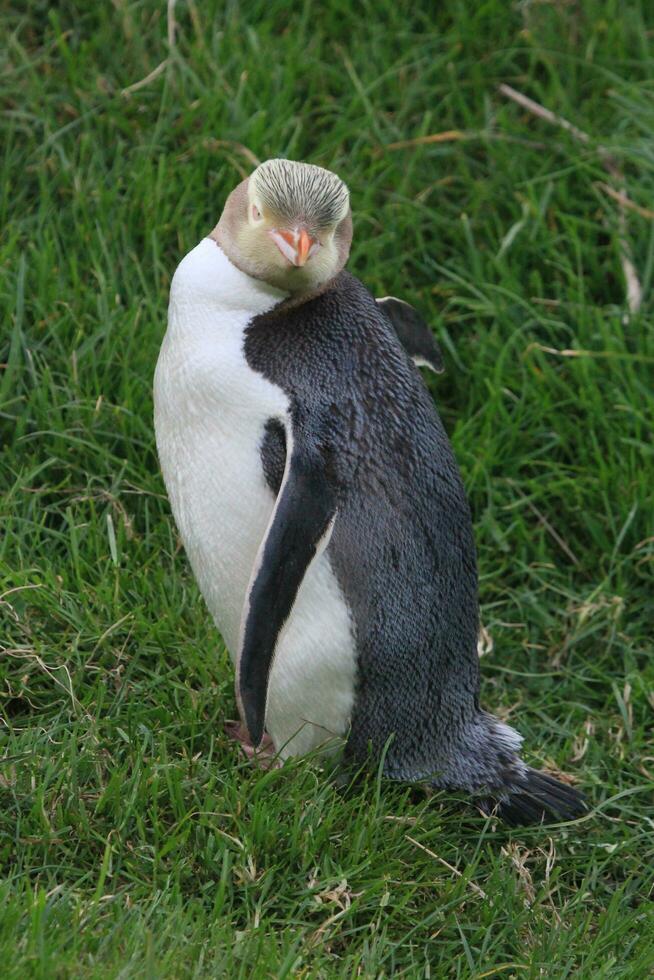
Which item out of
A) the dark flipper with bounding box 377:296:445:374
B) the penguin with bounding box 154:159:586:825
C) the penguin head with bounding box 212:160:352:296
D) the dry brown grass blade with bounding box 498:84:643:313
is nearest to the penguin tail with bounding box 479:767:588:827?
the penguin with bounding box 154:159:586:825

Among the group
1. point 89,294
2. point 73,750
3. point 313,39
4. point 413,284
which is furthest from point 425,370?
point 73,750

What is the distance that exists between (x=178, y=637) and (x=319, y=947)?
0.89m

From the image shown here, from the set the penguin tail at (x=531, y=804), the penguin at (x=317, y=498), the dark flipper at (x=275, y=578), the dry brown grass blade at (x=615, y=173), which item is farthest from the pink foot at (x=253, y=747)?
the dry brown grass blade at (x=615, y=173)

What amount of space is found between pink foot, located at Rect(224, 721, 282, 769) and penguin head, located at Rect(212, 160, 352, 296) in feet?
2.78

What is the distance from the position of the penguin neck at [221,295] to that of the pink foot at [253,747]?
77cm

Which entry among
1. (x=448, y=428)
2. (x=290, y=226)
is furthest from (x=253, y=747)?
(x=448, y=428)

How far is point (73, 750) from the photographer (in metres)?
2.73

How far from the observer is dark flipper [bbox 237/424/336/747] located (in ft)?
8.73

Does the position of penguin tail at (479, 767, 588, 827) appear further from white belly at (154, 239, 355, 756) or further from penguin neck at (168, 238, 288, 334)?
penguin neck at (168, 238, 288, 334)

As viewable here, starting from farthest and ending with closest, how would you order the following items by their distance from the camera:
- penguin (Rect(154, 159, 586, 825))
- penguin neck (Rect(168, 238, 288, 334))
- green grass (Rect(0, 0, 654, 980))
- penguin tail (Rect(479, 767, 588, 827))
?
penguin tail (Rect(479, 767, 588, 827)) → penguin neck (Rect(168, 238, 288, 334)) → penguin (Rect(154, 159, 586, 825)) → green grass (Rect(0, 0, 654, 980))

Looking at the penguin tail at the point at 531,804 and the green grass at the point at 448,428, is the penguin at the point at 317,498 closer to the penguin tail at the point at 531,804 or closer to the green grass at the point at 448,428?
the penguin tail at the point at 531,804

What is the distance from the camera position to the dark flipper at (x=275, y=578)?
8.73 feet

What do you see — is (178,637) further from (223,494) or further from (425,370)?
(425,370)

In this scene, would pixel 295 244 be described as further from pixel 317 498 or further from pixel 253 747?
pixel 253 747
